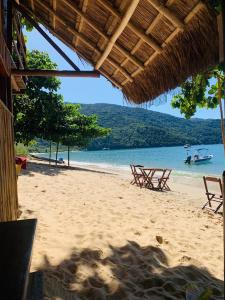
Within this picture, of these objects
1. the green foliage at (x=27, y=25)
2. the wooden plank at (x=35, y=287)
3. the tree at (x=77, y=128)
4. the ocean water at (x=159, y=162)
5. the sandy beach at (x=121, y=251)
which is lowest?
the ocean water at (x=159, y=162)

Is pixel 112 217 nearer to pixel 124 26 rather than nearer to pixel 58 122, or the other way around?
pixel 124 26

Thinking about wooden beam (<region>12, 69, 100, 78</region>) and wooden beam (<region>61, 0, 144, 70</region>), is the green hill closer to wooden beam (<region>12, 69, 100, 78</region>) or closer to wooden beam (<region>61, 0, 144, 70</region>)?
wooden beam (<region>12, 69, 100, 78</region>)

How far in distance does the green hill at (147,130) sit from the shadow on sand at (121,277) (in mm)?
105637

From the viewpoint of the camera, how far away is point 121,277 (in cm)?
345

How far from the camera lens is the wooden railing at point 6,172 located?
359 centimetres

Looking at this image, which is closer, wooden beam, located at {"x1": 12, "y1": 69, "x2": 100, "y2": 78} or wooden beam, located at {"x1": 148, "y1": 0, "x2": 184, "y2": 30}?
wooden beam, located at {"x1": 148, "y1": 0, "x2": 184, "y2": 30}

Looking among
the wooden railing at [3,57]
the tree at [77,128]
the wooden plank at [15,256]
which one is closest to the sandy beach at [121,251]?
the wooden plank at [15,256]

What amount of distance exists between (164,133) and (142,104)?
11855cm

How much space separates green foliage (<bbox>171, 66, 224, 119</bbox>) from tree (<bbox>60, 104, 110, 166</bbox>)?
14589mm

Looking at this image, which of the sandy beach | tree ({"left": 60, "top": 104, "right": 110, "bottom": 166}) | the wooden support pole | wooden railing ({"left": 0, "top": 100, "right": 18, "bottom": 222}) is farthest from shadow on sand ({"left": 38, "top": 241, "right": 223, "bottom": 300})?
tree ({"left": 60, "top": 104, "right": 110, "bottom": 166})

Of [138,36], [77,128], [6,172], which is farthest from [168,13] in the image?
[77,128]

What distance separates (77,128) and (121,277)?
736 inches

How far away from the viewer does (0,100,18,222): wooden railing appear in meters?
3.59

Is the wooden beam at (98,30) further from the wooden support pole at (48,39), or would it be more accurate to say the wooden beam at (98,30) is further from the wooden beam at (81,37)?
the wooden support pole at (48,39)
